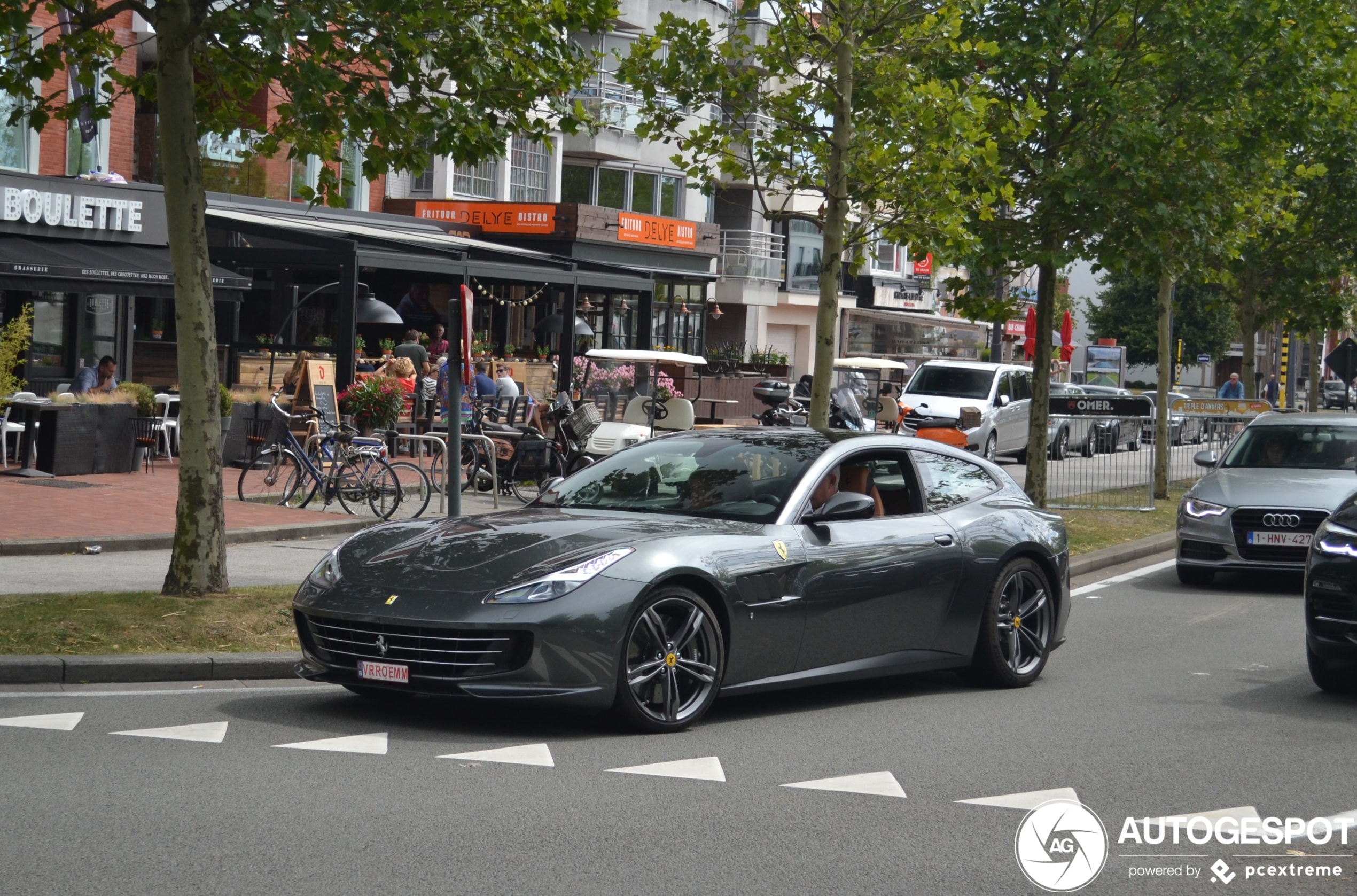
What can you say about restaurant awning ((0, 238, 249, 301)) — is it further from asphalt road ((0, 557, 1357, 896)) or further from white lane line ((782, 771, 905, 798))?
white lane line ((782, 771, 905, 798))

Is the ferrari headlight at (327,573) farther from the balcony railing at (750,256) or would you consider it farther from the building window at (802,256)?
the building window at (802,256)

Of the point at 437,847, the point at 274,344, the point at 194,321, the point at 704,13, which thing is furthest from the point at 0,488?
the point at 704,13

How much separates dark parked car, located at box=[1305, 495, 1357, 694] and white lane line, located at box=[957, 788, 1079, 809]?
2844 mm

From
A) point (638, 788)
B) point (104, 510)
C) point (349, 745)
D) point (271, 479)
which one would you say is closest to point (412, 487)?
point (271, 479)

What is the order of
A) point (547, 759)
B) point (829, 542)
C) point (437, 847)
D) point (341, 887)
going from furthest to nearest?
1. point (829, 542)
2. point (547, 759)
3. point (437, 847)
4. point (341, 887)

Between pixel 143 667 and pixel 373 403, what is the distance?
1215 cm

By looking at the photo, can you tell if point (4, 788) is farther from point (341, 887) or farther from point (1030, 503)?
point (1030, 503)

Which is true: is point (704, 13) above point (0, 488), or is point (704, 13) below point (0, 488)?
above

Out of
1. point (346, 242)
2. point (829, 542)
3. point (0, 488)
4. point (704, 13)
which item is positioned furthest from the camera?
point (704, 13)

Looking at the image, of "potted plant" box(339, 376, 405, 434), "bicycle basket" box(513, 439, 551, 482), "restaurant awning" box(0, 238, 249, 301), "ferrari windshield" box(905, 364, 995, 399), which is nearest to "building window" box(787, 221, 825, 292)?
"ferrari windshield" box(905, 364, 995, 399)

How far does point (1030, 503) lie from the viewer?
9.97 m

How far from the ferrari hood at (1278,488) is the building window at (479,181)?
87.2 feet

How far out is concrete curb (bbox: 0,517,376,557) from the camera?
13828mm

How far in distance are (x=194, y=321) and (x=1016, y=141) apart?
35.4 feet
